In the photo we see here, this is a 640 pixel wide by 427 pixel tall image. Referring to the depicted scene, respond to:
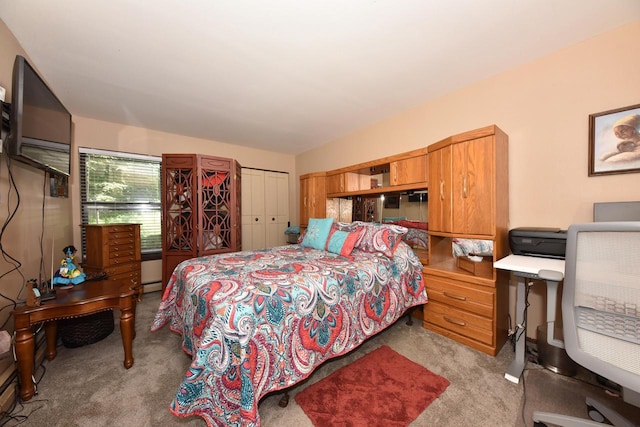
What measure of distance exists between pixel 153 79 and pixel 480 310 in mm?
3645

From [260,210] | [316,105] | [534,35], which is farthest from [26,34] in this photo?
[534,35]

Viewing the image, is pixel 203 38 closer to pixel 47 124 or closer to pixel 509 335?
pixel 47 124

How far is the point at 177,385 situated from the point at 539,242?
2820 millimetres

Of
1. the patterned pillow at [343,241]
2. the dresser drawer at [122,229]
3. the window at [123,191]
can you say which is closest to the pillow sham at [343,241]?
the patterned pillow at [343,241]

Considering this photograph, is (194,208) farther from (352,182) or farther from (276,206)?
(352,182)

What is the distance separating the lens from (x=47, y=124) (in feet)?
6.19

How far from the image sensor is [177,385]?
62.8 inches

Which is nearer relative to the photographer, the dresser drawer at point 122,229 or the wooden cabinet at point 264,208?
the dresser drawer at point 122,229

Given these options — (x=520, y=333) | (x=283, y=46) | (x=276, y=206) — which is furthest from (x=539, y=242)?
(x=276, y=206)

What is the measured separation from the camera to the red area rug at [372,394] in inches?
52.5

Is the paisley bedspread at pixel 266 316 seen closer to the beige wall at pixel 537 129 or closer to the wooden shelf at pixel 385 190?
the wooden shelf at pixel 385 190

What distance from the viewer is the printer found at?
1656 mm

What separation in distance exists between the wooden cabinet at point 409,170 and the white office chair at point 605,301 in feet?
5.13

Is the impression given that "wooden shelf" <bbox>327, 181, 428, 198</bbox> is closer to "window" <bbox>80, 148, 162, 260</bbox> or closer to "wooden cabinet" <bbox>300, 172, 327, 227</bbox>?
"wooden cabinet" <bbox>300, 172, 327, 227</bbox>
